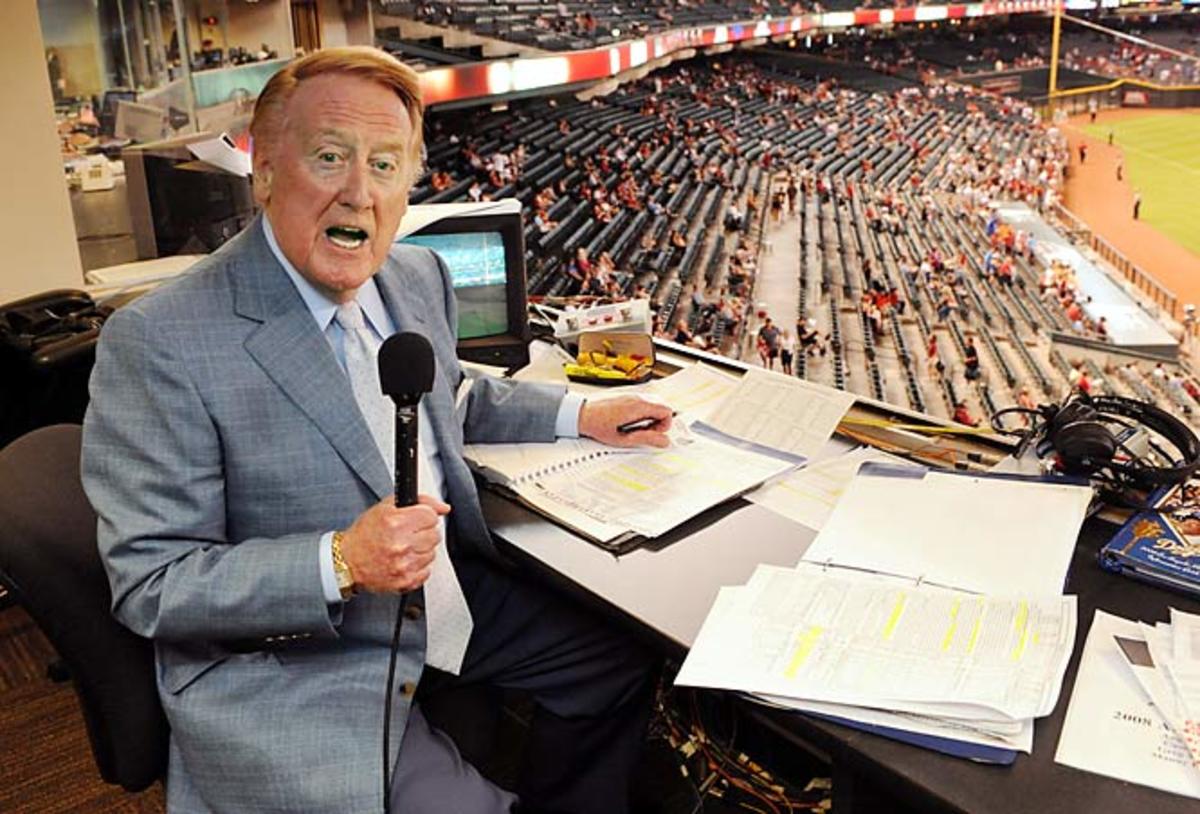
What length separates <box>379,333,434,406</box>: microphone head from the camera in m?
1.03

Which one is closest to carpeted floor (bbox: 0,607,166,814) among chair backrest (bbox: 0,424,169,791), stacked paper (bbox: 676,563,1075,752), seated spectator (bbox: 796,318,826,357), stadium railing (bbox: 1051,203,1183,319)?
chair backrest (bbox: 0,424,169,791)

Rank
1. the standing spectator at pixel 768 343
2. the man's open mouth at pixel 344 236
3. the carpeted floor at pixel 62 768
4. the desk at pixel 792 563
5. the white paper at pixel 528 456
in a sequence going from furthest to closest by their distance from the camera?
the standing spectator at pixel 768 343, the carpeted floor at pixel 62 768, the white paper at pixel 528 456, the man's open mouth at pixel 344 236, the desk at pixel 792 563

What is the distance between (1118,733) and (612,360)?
48.2 inches

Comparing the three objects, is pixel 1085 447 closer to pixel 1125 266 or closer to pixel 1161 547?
pixel 1161 547

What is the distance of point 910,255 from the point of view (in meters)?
4.88

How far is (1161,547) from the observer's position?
1.15 m

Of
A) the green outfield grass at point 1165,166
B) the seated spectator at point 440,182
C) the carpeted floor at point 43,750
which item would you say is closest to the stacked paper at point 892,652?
the carpeted floor at point 43,750

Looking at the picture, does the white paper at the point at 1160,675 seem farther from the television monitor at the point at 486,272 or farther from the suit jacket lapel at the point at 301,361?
the television monitor at the point at 486,272

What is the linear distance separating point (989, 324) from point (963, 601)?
3.25 meters

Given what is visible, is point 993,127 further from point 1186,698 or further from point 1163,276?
point 1186,698

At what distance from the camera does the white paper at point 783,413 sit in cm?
154

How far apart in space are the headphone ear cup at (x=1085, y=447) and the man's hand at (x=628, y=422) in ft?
1.79

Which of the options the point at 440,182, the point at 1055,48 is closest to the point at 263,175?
the point at 1055,48

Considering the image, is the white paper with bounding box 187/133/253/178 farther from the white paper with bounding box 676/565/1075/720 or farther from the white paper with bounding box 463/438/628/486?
the white paper with bounding box 676/565/1075/720
